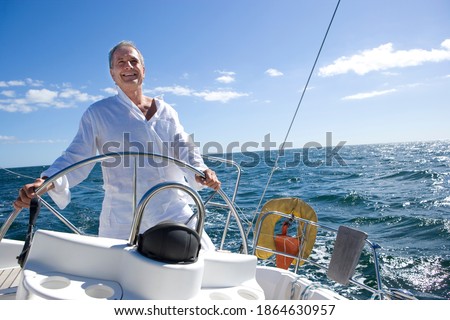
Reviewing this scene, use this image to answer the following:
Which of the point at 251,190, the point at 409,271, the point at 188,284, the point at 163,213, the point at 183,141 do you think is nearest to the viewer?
the point at 188,284

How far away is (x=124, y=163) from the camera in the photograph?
5.82ft

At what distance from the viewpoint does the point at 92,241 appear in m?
1.19

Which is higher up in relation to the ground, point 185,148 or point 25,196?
point 185,148

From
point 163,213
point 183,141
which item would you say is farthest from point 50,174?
point 183,141

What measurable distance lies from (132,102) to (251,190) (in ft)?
32.2

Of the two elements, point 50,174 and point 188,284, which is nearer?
point 188,284

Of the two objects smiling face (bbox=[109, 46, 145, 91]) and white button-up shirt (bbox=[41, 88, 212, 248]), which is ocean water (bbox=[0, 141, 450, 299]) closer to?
white button-up shirt (bbox=[41, 88, 212, 248])

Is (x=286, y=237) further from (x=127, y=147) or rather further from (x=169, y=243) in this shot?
(x=169, y=243)

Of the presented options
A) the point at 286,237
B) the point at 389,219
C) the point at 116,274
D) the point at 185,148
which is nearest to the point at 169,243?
the point at 116,274

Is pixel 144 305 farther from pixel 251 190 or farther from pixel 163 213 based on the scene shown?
pixel 251 190

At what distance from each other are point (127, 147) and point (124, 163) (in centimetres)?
10

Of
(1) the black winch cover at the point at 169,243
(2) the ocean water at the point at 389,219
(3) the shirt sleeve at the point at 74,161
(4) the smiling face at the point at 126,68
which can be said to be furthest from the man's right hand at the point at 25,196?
(2) the ocean water at the point at 389,219

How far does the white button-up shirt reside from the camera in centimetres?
175

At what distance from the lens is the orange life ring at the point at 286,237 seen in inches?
111
